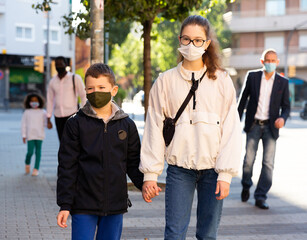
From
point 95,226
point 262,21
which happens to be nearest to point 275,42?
point 262,21

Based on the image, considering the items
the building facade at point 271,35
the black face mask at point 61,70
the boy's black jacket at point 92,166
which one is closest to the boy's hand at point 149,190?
the boy's black jacket at point 92,166

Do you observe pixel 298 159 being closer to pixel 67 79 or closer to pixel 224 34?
pixel 67 79

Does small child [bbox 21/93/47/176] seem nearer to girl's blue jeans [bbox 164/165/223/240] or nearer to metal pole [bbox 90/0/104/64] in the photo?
metal pole [bbox 90/0/104/64]

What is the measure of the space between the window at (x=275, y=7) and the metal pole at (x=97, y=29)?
49844 mm

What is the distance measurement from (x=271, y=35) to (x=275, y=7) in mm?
2518

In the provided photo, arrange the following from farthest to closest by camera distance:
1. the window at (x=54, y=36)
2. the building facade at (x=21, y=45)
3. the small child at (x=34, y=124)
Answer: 1. the window at (x=54, y=36)
2. the building facade at (x=21, y=45)
3. the small child at (x=34, y=124)

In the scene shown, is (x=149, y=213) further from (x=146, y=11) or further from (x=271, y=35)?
(x=271, y=35)

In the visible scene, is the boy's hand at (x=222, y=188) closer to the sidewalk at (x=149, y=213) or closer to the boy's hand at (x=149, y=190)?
the boy's hand at (x=149, y=190)

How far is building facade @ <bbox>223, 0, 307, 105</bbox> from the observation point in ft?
181

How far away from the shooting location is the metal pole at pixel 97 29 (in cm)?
803

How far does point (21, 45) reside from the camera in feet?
154

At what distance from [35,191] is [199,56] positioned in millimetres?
5476

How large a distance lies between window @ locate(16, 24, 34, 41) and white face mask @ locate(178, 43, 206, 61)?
44.1 m

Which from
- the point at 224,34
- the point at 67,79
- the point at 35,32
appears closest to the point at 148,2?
the point at 67,79
